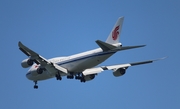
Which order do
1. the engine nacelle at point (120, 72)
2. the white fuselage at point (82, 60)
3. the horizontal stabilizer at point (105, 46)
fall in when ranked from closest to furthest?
the horizontal stabilizer at point (105, 46), the white fuselage at point (82, 60), the engine nacelle at point (120, 72)

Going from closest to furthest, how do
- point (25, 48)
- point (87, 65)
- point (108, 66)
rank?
1. point (25, 48)
2. point (87, 65)
3. point (108, 66)

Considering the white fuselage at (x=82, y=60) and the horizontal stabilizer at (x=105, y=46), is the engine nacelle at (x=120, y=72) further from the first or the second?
the horizontal stabilizer at (x=105, y=46)

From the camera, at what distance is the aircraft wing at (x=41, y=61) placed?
171ft

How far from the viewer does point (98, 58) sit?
5400cm

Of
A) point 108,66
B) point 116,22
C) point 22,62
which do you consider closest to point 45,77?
point 22,62

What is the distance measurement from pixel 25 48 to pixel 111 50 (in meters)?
9.81

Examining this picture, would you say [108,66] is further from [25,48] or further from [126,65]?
[25,48]

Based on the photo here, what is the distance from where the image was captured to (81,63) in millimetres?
55312

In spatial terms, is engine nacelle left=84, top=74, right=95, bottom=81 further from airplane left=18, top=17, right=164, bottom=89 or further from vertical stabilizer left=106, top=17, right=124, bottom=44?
vertical stabilizer left=106, top=17, right=124, bottom=44

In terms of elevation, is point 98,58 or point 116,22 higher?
point 116,22

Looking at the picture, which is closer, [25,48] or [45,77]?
[25,48]

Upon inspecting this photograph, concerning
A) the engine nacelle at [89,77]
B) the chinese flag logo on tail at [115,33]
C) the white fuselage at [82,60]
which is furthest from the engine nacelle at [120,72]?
the chinese flag logo on tail at [115,33]

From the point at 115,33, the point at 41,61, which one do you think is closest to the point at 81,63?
the point at 41,61

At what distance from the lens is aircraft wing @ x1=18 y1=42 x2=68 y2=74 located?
52062 millimetres
